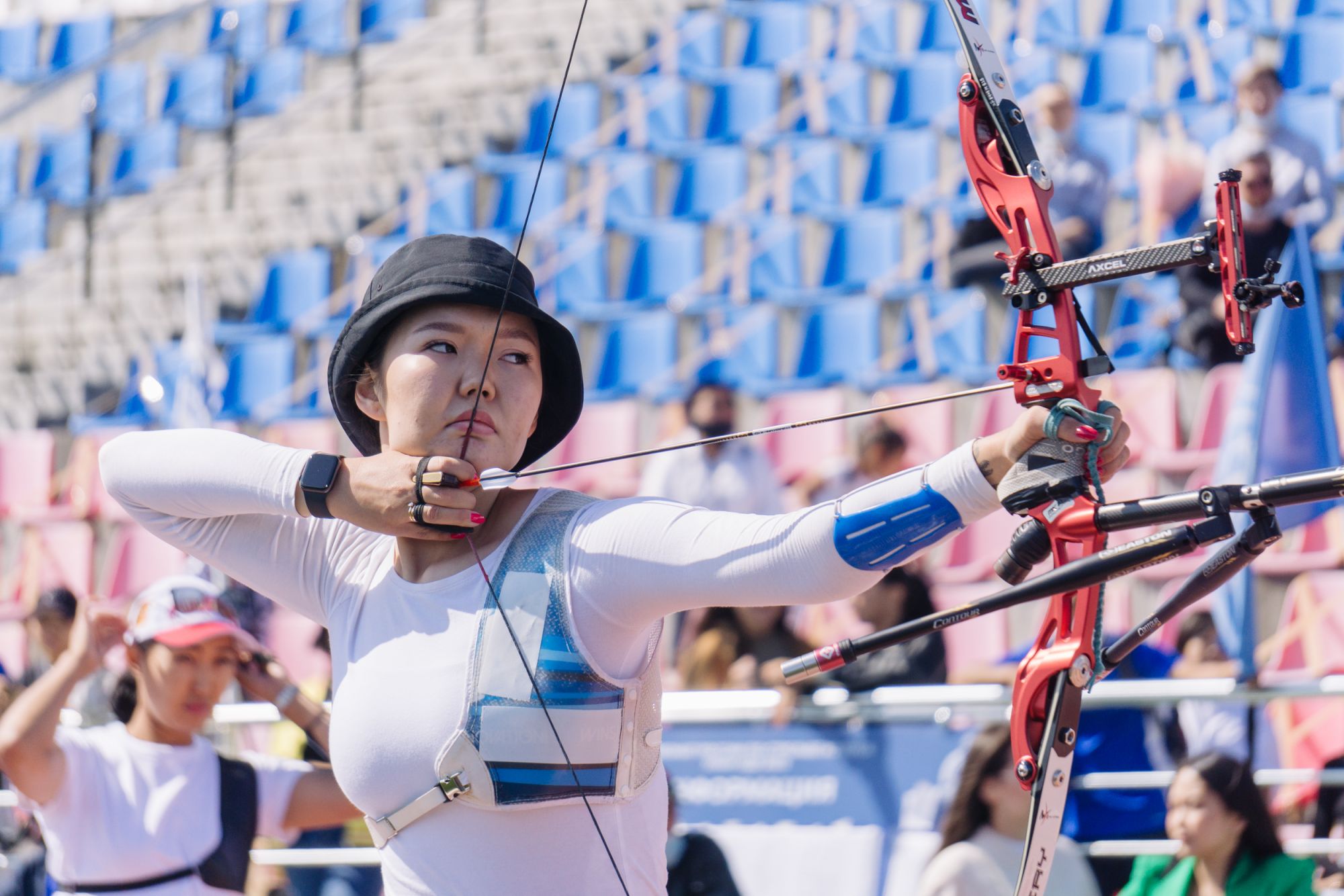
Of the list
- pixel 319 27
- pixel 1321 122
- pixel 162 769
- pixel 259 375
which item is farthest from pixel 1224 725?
pixel 319 27

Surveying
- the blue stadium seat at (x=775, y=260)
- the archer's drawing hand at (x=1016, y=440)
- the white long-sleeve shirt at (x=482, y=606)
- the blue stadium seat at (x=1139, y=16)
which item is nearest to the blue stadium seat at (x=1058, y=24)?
the blue stadium seat at (x=1139, y=16)

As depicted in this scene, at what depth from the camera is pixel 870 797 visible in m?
4.05

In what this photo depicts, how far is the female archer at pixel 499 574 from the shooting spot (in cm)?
166

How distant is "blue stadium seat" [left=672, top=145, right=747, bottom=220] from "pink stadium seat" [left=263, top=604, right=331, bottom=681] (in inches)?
124

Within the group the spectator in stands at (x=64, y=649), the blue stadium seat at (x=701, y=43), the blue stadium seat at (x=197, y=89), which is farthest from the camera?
the blue stadium seat at (x=197, y=89)

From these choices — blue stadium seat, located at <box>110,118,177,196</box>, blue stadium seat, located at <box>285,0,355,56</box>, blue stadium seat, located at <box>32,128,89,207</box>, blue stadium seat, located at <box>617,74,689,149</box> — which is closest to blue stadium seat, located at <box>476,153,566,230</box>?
blue stadium seat, located at <box>617,74,689,149</box>

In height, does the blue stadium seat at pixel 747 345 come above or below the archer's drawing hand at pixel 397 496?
above

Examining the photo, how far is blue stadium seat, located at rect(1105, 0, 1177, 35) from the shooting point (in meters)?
8.30

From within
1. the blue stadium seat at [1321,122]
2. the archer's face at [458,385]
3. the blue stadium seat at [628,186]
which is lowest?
the archer's face at [458,385]

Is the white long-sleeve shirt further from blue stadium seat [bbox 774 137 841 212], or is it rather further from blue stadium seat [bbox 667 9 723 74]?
blue stadium seat [bbox 667 9 723 74]

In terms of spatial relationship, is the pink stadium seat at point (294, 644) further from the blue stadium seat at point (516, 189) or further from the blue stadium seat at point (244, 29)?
the blue stadium seat at point (244, 29)

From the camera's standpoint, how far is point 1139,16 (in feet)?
27.5

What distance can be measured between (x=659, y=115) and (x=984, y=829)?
6.45 meters

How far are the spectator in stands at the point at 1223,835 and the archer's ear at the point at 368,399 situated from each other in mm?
2109
